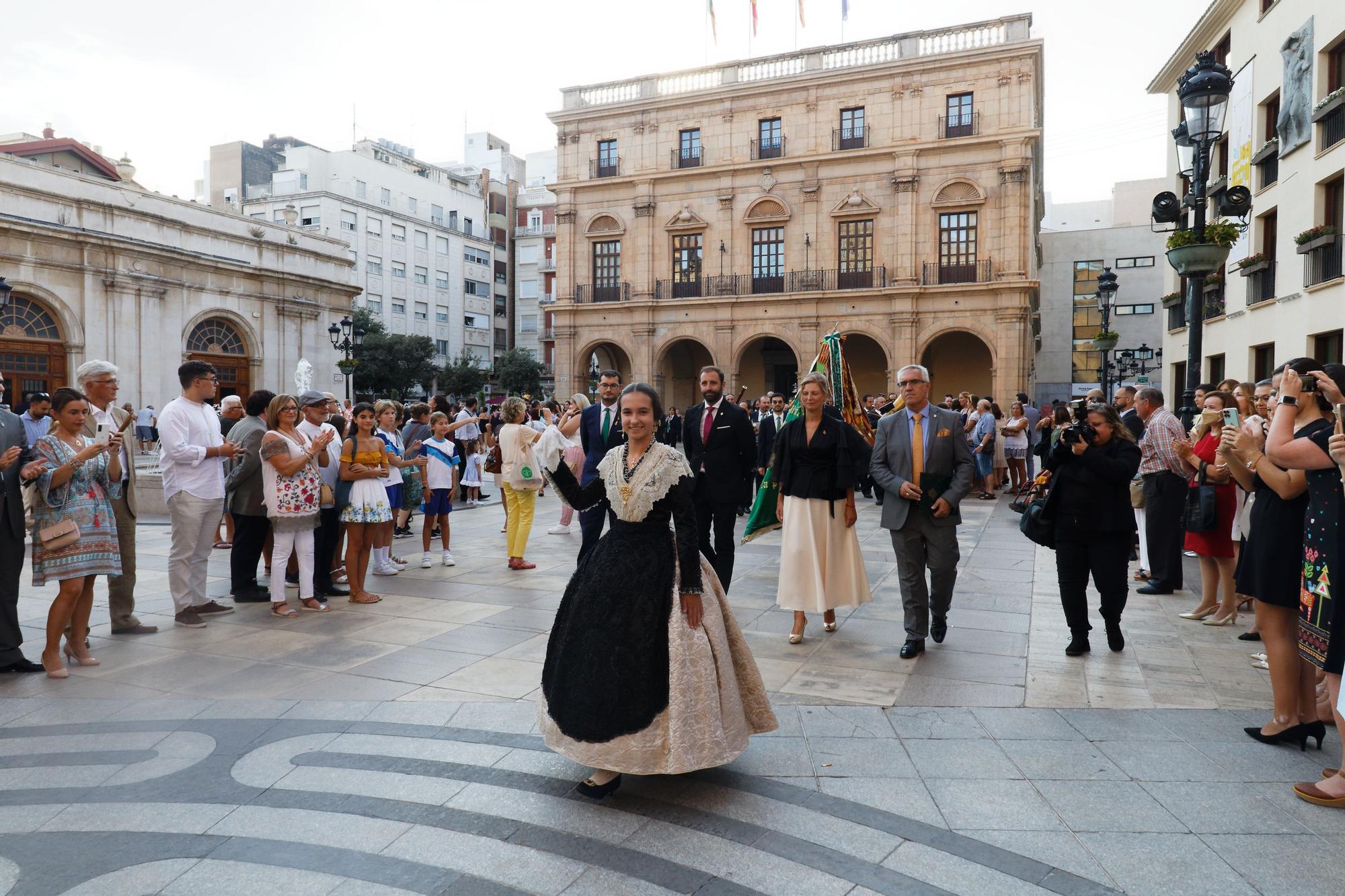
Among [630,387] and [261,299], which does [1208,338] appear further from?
[261,299]

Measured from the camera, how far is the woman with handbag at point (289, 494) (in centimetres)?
661

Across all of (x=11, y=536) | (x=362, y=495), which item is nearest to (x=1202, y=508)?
(x=362, y=495)

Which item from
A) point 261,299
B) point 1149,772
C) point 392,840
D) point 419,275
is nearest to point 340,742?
point 392,840

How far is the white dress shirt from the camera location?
6.16 meters

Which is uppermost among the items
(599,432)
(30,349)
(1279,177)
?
(1279,177)

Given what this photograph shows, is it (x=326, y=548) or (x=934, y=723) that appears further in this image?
(x=326, y=548)

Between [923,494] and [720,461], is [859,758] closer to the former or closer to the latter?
[923,494]

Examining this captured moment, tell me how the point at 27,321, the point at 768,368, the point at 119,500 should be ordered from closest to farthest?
the point at 119,500 → the point at 27,321 → the point at 768,368

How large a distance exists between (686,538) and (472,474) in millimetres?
11650

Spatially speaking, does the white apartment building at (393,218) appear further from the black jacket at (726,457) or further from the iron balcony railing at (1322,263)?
the black jacket at (726,457)

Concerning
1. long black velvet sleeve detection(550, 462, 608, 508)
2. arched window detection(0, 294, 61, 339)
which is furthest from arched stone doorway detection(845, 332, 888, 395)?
long black velvet sleeve detection(550, 462, 608, 508)

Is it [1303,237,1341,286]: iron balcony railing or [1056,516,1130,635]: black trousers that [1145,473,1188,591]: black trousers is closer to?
[1056,516,1130,635]: black trousers

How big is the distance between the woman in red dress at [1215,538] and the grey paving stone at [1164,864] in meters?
4.02

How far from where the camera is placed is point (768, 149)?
3331 cm
